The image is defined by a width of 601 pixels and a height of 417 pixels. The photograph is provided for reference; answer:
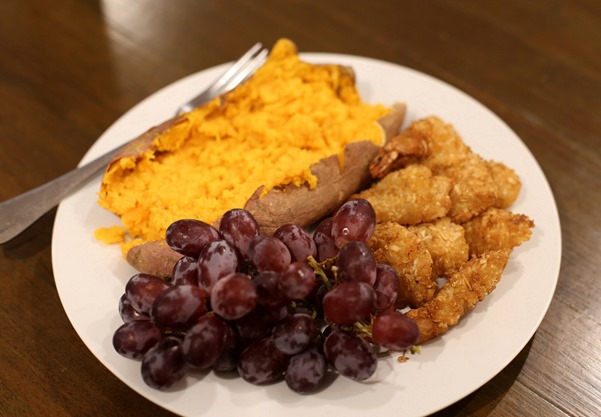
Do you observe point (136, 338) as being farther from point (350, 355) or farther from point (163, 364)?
point (350, 355)

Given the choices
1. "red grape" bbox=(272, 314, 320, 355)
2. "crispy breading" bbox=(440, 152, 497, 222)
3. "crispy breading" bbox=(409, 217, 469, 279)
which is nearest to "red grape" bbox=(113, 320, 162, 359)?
"red grape" bbox=(272, 314, 320, 355)

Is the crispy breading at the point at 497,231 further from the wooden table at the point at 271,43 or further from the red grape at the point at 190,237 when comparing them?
the red grape at the point at 190,237

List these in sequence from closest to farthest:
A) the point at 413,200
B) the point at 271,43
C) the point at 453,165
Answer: the point at 413,200
the point at 453,165
the point at 271,43

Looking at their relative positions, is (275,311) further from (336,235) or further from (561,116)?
(561,116)

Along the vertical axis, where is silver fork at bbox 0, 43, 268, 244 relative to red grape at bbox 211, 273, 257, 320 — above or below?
below

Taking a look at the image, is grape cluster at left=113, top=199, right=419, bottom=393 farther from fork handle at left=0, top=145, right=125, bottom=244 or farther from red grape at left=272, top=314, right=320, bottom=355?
fork handle at left=0, top=145, right=125, bottom=244

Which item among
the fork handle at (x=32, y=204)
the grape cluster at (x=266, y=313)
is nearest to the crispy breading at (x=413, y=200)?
the grape cluster at (x=266, y=313)

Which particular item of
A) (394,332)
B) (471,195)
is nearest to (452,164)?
(471,195)
